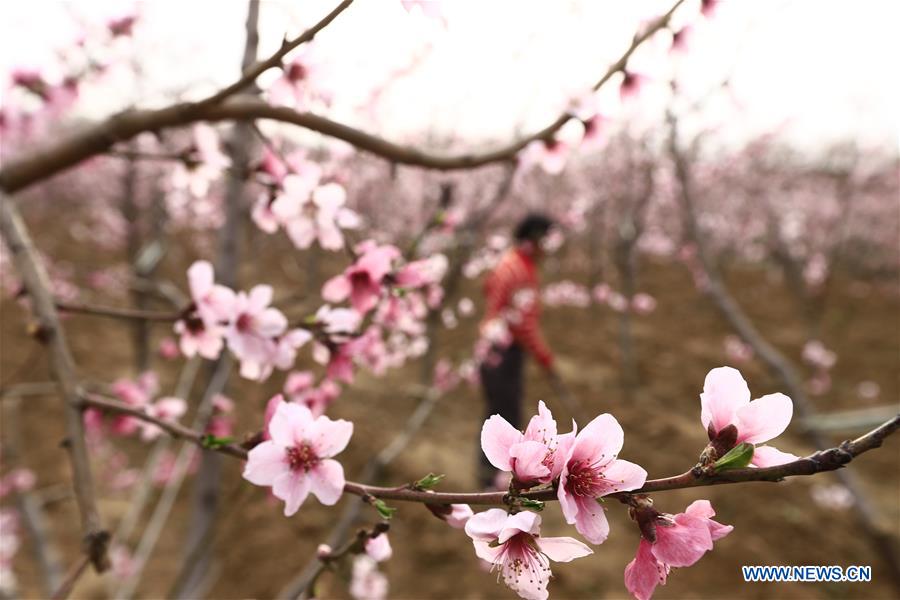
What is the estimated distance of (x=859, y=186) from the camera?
12000mm

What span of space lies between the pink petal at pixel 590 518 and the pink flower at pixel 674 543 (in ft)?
0.16

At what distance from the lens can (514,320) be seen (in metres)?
4.03

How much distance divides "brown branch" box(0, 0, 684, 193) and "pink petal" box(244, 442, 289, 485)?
907 mm

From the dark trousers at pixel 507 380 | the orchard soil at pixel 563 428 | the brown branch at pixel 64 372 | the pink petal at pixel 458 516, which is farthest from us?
the dark trousers at pixel 507 380

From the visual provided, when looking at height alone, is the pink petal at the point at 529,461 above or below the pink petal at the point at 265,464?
below

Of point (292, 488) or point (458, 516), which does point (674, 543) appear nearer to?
point (458, 516)

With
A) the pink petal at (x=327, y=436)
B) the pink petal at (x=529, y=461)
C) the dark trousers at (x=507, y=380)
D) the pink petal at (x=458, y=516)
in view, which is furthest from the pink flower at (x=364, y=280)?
the dark trousers at (x=507, y=380)

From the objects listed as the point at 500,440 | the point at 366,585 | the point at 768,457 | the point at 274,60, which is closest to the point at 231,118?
the point at 274,60

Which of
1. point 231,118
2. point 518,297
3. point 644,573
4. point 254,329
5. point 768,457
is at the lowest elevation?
point 644,573

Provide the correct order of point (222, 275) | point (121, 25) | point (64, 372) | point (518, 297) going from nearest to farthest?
point (64, 372) < point (121, 25) < point (222, 275) < point (518, 297)

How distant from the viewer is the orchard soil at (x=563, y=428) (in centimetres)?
405

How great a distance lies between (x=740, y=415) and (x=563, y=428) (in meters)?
5.24

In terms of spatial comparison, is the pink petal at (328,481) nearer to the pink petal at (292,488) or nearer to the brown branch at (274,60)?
the pink petal at (292,488)

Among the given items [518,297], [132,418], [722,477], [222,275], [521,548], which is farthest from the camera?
[518,297]
